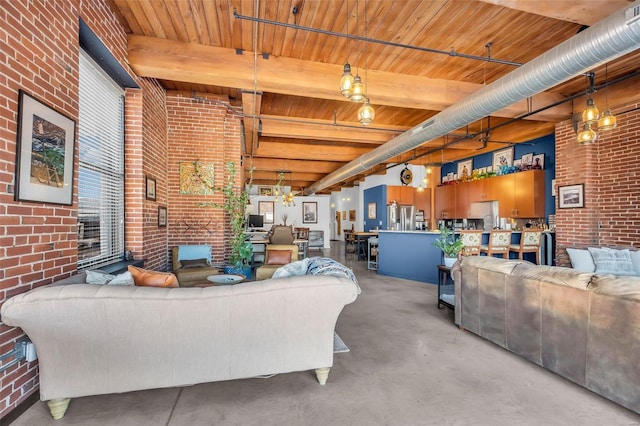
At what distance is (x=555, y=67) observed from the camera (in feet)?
9.37

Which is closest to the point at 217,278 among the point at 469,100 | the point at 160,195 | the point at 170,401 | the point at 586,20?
the point at 170,401

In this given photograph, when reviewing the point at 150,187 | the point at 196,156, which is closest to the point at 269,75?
the point at 196,156

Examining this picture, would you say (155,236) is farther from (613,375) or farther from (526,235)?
(526,235)

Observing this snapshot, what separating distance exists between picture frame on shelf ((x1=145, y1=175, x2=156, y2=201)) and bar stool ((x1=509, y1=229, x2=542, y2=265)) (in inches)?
253

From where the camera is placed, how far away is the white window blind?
9.66ft

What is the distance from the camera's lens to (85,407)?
194 cm

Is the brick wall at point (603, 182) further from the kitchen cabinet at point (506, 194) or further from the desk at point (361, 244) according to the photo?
the desk at point (361, 244)

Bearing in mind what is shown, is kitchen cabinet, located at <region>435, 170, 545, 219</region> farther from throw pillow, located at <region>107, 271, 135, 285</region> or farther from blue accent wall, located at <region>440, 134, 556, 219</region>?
throw pillow, located at <region>107, 271, 135, 285</region>

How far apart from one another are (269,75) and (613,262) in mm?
5247

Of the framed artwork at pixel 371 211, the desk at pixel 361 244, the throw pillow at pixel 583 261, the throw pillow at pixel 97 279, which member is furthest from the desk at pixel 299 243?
the throw pillow at pixel 583 261

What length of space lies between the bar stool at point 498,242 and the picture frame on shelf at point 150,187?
571cm

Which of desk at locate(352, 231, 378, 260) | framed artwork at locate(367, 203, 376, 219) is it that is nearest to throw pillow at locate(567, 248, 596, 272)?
desk at locate(352, 231, 378, 260)

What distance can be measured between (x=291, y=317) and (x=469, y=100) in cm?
369

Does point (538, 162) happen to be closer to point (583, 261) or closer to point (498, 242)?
point (498, 242)
